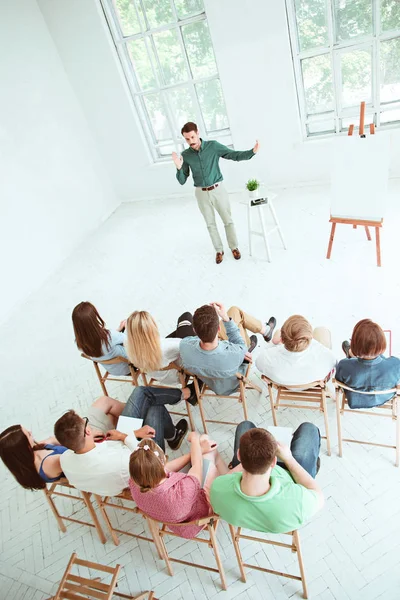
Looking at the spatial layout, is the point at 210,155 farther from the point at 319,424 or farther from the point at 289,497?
the point at 289,497

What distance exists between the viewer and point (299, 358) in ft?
9.09

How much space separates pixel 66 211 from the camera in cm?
670

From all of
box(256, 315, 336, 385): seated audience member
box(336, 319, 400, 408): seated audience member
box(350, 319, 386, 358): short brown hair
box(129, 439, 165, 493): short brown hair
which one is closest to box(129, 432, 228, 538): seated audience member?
box(129, 439, 165, 493): short brown hair

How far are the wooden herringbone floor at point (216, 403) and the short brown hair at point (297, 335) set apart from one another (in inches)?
34.9

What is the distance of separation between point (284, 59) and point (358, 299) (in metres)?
3.36

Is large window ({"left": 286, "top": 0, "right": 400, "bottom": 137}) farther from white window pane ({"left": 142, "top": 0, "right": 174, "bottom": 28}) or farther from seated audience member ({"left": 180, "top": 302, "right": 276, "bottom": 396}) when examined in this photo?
seated audience member ({"left": 180, "top": 302, "right": 276, "bottom": 396})

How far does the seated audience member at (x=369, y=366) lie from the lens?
2.53 metres

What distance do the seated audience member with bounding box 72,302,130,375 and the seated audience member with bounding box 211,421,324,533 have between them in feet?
4.71

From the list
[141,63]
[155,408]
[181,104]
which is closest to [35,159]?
[141,63]

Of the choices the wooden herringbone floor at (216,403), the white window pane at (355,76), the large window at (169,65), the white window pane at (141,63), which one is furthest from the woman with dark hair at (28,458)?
the white window pane at (141,63)

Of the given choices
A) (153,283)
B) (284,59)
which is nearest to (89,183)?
(153,283)

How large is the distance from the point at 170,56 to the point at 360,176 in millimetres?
3557

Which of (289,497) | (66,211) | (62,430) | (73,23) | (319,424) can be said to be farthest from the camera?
(66,211)

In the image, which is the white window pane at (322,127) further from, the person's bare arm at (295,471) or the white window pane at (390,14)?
the person's bare arm at (295,471)
